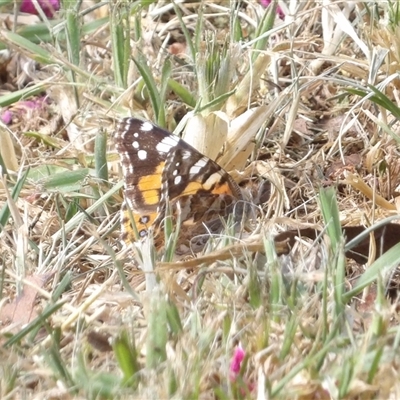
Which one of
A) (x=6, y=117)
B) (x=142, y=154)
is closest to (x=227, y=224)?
(x=142, y=154)

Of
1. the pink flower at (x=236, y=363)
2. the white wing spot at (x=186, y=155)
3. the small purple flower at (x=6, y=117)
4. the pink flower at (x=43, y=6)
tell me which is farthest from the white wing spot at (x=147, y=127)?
the pink flower at (x=43, y=6)

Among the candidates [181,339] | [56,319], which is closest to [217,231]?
[56,319]

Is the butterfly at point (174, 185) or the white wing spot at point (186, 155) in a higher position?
the white wing spot at point (186, 155)

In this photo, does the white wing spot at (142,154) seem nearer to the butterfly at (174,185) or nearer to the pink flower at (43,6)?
the butterfly at (174,185)

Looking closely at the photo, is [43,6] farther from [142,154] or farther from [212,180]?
[212,180]

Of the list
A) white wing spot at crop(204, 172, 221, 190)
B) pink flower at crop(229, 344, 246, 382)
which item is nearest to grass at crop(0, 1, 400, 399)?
pink flower at crop(229, 344, 246, 382)

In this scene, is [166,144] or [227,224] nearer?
[227,224]

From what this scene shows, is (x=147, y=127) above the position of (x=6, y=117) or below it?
above
